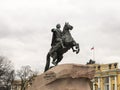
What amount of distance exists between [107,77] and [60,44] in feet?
174

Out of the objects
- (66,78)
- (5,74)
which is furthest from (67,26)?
(5,74)

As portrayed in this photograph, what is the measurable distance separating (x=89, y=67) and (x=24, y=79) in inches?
1820

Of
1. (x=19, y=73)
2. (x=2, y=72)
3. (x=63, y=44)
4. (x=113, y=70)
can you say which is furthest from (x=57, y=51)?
(x=113, y=70)

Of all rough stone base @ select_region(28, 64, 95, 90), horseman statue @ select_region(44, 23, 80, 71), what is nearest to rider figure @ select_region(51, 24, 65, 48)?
horseman statue @ select_region(44, 23, 80, 71)

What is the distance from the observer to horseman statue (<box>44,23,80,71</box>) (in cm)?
1991

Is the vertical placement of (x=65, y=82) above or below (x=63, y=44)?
below

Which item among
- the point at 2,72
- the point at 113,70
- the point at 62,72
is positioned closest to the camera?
the point at 62,72

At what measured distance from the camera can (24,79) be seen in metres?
64.7

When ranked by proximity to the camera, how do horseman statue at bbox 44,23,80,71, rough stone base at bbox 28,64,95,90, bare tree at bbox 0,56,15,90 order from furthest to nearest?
bare tree at bbox 0,56,15,90, horseman statue at bbox 44,23,80,71, rough stone base at bbox 28,64,95,90

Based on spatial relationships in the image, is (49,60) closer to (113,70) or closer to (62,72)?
(62,72)

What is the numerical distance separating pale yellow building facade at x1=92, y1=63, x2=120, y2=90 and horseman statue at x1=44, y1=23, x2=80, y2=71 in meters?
47.7

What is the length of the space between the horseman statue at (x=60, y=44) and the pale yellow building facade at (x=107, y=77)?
47729mm

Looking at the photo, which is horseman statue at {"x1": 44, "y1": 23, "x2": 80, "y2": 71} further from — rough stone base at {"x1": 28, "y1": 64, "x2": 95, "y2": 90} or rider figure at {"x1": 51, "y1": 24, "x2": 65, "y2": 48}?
rough stone base at {"x1": 28, "y1": 64, "x2": 95, "y2": 90}

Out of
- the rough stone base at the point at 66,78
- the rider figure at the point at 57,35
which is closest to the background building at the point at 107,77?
the rider figure at the point at 57,35
